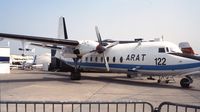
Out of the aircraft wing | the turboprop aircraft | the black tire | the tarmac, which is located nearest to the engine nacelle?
the turboprop aircraft

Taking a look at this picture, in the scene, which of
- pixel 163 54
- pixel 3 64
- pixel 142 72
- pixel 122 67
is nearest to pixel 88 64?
pixel 122 67

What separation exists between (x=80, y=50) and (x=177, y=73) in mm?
Result: 7412

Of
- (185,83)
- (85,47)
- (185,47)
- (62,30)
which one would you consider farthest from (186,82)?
(62,30)

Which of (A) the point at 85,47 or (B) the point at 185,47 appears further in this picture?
(B) the point at 185,47

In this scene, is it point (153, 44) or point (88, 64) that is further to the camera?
point (88, 64)

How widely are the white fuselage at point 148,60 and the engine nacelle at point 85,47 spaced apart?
1.30 meters

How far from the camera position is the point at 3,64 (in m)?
34.6

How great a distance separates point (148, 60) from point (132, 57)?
4.84 ft

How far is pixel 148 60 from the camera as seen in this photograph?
62.3ft

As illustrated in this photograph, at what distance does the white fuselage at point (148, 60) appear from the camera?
57.0 feet

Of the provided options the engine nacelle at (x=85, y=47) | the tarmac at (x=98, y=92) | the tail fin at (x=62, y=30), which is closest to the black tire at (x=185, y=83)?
the tarmac at (x=98, y=92)

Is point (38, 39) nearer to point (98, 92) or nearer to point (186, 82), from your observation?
point (98, 92)

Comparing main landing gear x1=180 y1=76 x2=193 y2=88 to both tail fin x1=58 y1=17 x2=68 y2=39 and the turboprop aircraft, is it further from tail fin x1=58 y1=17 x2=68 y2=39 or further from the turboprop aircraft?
tail fin x1=58 y1=17 x2=68 y2=39

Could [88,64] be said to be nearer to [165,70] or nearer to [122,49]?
[122,49]
